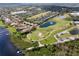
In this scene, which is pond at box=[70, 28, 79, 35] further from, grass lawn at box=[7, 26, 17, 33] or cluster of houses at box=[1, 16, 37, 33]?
grass lawn at box=[7, 26, 17, 33]

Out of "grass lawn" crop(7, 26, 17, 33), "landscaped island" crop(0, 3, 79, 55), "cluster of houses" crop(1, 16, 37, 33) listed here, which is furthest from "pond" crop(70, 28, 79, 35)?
"grass lawn" crop(7, 26, 17, 33)

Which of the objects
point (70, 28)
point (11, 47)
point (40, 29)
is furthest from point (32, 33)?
point (70, 28)

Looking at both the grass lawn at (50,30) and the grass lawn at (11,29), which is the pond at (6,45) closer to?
the grass lawn at (11,29)

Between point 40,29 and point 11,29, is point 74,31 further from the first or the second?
point 11,29

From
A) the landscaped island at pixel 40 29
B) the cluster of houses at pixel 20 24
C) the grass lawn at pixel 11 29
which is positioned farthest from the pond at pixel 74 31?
the grass lawn at pixel 11 29

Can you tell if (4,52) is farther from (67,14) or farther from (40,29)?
(67,14)

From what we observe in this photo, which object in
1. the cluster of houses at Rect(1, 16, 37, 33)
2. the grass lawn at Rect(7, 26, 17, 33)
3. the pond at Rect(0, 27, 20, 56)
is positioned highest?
the cluster of houses at Rect(1, 16, 37, 33)
